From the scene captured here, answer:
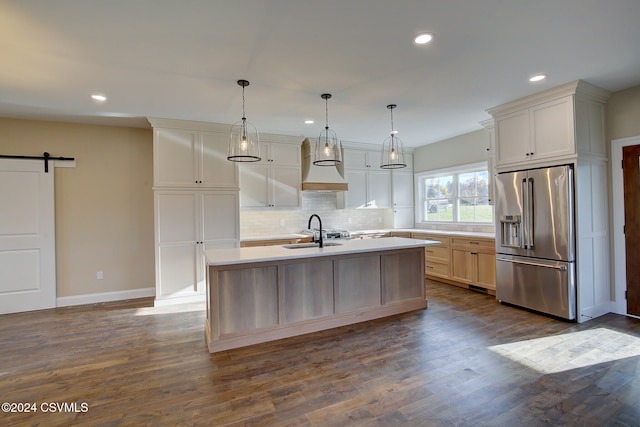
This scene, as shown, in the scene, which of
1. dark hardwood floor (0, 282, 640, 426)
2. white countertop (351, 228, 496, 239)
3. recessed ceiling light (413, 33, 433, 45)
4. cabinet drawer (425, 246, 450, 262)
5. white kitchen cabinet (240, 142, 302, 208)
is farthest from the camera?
cabinet drawer (425, 246, 450, 262)

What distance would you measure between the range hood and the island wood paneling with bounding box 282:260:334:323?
232cm

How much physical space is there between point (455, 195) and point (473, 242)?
135cm

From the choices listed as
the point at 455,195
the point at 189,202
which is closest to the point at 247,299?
the point at 189,202

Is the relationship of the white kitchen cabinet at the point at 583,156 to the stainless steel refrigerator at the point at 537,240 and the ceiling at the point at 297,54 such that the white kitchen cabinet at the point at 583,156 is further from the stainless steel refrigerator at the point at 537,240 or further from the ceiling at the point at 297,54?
the ceiling at the point at 297,54

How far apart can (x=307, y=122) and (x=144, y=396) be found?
3.66 metres

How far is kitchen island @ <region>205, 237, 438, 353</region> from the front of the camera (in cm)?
281

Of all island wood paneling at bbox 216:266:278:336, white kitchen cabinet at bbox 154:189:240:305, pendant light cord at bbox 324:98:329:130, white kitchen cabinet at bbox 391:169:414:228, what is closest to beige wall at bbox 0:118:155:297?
white kitchen cabinet at bbox 154:189:240:305

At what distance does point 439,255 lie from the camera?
5211 millimetres

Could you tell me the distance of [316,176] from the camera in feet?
17.6

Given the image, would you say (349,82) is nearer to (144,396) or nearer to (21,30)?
(21,30)

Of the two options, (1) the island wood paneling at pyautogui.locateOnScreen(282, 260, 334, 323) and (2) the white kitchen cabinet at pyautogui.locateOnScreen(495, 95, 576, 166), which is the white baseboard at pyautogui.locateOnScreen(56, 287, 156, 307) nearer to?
(1) the island wood paneling at pyautogui.locateOnScreen(282, 260, 334, 323)

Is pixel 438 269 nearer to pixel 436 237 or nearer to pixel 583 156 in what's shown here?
pixel 436 237

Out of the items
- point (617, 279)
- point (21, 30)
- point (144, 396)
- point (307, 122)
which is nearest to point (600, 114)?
point (617, 279)

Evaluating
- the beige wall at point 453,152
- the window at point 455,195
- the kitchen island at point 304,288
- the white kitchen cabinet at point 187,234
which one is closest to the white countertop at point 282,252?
the kitchen island at point 304,288
